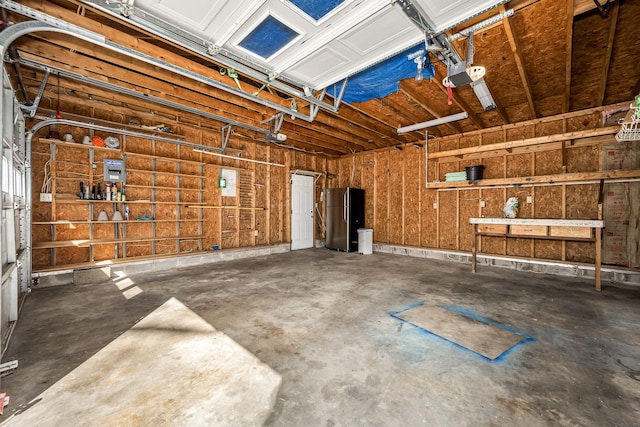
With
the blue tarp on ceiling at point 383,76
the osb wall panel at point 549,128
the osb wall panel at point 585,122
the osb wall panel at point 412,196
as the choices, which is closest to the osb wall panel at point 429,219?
the osb wall panel at point 412,196

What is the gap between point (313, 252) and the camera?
7262 mm

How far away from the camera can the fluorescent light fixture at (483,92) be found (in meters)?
3.39

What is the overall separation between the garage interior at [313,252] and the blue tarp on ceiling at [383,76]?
0.10ft

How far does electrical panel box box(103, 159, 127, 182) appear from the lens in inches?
180

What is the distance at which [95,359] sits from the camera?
2.07 m

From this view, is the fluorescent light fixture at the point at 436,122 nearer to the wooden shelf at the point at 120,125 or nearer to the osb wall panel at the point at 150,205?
the osb wall panel at the point at 150,205

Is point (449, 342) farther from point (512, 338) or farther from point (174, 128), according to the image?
point (174, 128)

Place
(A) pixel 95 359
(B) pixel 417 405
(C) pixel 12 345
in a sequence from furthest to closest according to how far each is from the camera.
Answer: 1. (C) pixel 12 345
2. (A) pixel 95 359
3. (B) pixel 417 405

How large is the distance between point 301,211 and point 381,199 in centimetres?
248

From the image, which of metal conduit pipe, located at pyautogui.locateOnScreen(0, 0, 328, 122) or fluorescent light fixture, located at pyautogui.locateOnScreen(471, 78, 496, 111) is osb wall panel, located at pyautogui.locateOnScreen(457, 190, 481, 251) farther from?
metal conduit pipe, located at pyautogui.locateOnScreen(0, 0, 328, 122)

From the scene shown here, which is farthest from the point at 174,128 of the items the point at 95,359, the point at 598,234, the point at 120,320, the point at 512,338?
the point at 598,234

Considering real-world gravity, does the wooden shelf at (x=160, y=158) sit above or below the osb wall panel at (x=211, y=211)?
above

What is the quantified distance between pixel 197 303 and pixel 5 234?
189cm

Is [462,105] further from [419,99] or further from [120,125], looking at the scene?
[120,125]
